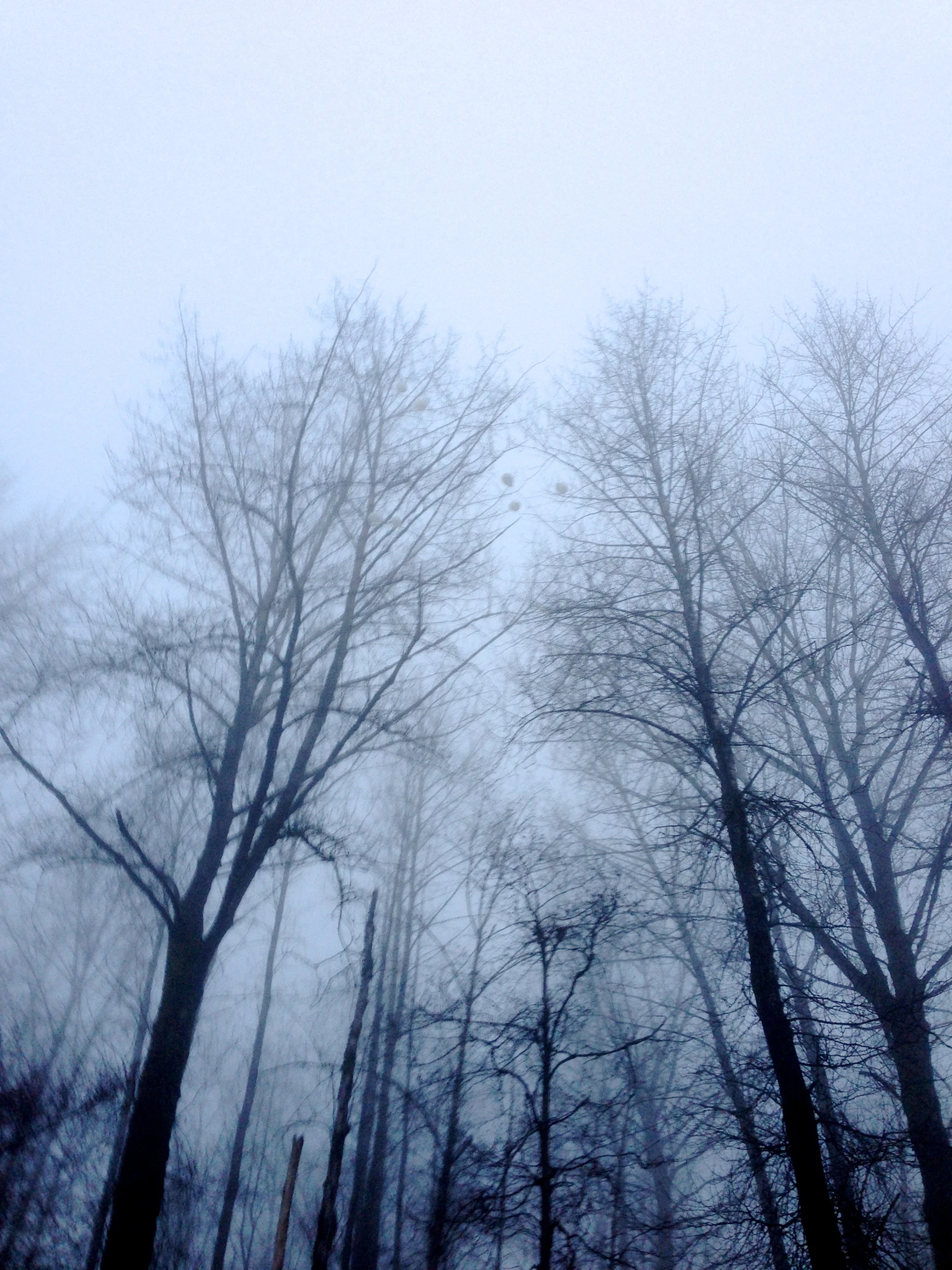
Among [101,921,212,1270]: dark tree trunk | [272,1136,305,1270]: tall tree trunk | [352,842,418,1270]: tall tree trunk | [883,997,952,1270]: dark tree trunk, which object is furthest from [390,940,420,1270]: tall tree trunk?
[883,997,952,1270]: dark tree trunk

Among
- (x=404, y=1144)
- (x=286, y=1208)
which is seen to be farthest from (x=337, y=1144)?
(x=404, y=1144)

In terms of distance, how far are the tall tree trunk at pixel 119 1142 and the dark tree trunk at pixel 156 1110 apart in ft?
9.05

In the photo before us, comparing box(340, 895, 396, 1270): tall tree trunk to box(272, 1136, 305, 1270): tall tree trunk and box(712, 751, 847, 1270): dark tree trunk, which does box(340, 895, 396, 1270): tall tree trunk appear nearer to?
box(272, 1136, 305, 1270): tall tree trunk

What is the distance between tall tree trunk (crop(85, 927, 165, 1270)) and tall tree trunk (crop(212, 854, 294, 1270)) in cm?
141

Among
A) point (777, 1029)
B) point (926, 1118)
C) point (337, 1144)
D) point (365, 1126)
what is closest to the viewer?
point (777, 1029)

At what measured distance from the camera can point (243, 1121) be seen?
10789 millimetres

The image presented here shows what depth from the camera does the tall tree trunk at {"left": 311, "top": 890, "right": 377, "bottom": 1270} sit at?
20.6ft

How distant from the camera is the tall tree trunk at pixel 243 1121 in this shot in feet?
34.7

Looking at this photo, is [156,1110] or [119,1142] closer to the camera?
[156,1110]

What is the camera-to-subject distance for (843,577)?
940cm

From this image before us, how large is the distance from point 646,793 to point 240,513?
5.44m

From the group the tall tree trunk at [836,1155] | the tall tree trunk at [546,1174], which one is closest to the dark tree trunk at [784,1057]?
the tall tree trunk at [836,1155]

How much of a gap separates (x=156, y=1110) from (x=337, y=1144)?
1.43 metres

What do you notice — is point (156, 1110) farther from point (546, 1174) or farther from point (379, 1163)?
point (379, 1163)
